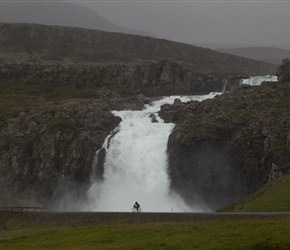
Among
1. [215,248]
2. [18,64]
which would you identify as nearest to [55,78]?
[18,64]

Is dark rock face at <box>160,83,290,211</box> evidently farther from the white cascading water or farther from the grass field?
the grass field

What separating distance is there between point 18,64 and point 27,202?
2872 inches

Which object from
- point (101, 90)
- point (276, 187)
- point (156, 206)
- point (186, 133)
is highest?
point (101, 90)

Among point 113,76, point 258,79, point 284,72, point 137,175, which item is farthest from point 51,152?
point 258,79

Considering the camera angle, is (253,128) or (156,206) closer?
(156,206)

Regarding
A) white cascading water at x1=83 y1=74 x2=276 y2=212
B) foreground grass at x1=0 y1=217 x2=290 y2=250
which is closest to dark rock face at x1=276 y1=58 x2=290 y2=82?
white cascading water at x1=83 y1=74 x2=276 y2=212

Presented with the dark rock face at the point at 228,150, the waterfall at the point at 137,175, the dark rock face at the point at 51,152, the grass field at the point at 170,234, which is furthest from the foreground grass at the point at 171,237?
the dark rock face at the point at 51,152

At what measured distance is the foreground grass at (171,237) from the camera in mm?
27828

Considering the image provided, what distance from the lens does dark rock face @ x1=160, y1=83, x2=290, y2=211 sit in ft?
233

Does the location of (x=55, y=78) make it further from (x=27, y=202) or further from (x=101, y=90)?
A: (x=27, y=202)

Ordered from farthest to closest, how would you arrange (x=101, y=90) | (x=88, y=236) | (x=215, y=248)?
1. (x=101, y=90)
2. (x=88, y=236)
3. (x=215, y=248)

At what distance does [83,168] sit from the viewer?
81562 millimetres

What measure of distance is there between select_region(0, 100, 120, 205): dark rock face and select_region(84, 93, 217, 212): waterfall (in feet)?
9.87

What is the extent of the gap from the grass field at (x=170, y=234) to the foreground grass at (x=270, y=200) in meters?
6.80
